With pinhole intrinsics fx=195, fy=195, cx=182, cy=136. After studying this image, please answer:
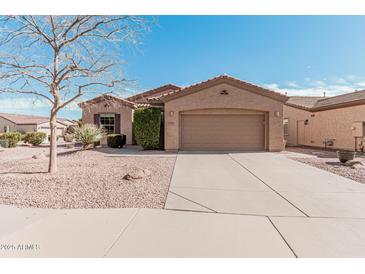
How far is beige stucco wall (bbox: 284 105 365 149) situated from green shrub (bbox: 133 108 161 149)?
12815 mm

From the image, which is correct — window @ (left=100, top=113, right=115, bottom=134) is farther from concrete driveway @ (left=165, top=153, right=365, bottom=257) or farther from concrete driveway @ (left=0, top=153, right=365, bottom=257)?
concrete driveway @ (left=0, top=153, right=365, bottom=257)

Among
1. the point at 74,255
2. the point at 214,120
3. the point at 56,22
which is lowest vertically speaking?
the point at 74,255

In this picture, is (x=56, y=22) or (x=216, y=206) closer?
(x=216, y=206)

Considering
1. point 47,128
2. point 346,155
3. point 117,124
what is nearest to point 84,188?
point 346,155

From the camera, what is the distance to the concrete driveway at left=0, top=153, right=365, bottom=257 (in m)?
2.64

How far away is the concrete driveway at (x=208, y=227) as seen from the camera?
2.64 meters

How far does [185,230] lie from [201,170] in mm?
4241

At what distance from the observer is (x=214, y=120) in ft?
40.7

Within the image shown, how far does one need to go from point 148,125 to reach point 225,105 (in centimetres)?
493

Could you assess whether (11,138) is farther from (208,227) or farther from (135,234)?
(208,227)

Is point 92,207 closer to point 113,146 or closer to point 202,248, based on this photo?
point 202,248

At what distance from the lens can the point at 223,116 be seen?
1238 centimetres
